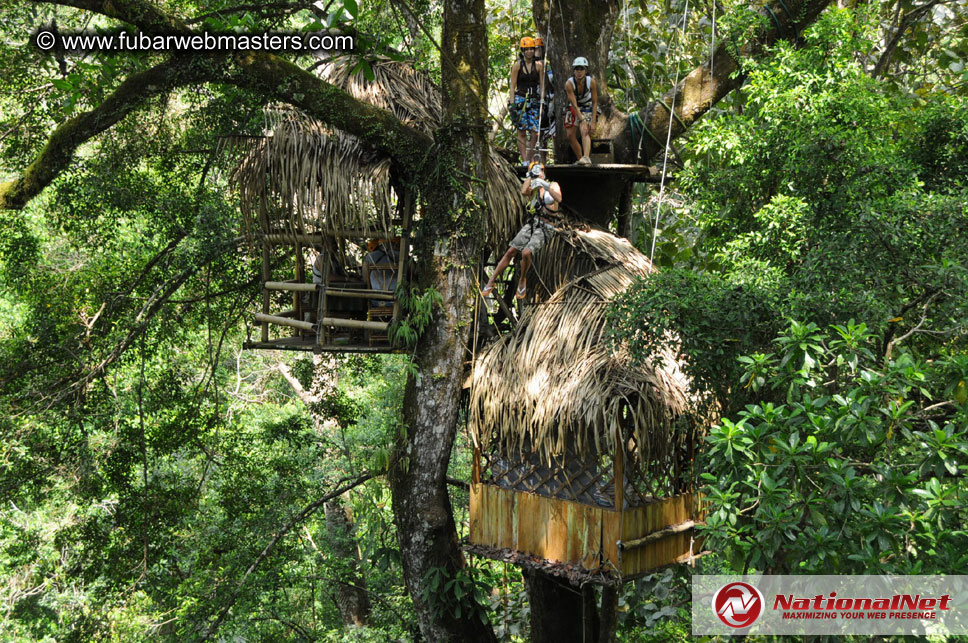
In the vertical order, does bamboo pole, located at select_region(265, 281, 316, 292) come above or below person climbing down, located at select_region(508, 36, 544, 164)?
below

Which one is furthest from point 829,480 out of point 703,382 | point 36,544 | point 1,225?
point 36,544

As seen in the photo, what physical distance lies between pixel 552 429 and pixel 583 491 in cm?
36

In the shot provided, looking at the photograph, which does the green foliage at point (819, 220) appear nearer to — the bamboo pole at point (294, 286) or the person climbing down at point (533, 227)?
the person climbing down at point (533, 227)

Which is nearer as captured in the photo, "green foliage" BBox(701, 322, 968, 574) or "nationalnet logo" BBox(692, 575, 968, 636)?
"green foliage" BBox(701, 322, 968, 574)

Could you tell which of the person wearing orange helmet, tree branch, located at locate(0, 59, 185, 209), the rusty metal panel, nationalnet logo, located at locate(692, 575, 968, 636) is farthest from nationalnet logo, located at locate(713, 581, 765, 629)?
tree branch, located at locate(0, 59, 185, 209)

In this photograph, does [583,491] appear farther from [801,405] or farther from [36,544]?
[36,544]

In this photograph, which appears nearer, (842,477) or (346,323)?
(842,477)

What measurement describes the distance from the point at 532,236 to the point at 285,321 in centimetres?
161

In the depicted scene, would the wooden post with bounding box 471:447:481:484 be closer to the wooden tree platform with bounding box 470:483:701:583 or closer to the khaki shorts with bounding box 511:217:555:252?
the wooden tree platform with bounding box 470:483:701:583

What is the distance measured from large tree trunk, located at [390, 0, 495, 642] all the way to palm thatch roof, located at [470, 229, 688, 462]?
0.25 metres

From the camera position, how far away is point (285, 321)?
4.96 m

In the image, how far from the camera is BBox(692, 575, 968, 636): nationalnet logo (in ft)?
9.32

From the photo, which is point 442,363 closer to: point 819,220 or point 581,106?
point 581,106

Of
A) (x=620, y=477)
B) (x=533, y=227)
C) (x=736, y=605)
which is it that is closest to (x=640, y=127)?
(x=533, y=227)
